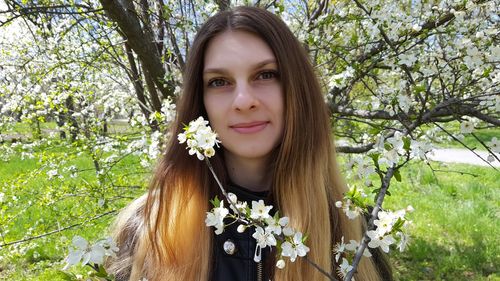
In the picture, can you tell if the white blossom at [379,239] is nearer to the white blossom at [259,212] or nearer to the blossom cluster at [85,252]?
the white blossom at [259,212]

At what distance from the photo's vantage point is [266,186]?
1.53m

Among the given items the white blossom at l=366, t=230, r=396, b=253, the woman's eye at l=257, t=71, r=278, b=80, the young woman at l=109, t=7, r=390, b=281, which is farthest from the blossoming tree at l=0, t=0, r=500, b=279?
the woman's eye at l=257, t=71, r=278, b=80

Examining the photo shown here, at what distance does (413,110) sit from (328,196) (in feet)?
3.41

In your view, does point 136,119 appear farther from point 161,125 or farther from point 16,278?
point 16,278

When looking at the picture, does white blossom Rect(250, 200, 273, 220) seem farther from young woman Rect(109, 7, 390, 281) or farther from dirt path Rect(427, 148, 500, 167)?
dirt path Rect(427, 148, 500, 167)

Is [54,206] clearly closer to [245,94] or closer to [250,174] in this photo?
[250,174]

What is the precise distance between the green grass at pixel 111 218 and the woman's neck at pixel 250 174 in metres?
1.64

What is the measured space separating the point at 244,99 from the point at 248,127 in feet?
0.32

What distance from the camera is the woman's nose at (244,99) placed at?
4.15ft

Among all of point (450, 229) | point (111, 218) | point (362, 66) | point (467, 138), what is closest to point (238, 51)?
point (362, 66)

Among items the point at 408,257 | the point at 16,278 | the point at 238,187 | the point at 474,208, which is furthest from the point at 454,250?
the point at 16,278

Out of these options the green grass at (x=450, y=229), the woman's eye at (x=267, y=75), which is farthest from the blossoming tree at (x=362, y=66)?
the green grass at (x=450, y=229)

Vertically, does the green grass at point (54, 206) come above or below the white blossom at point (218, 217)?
below

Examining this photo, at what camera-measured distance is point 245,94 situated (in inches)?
50.2
